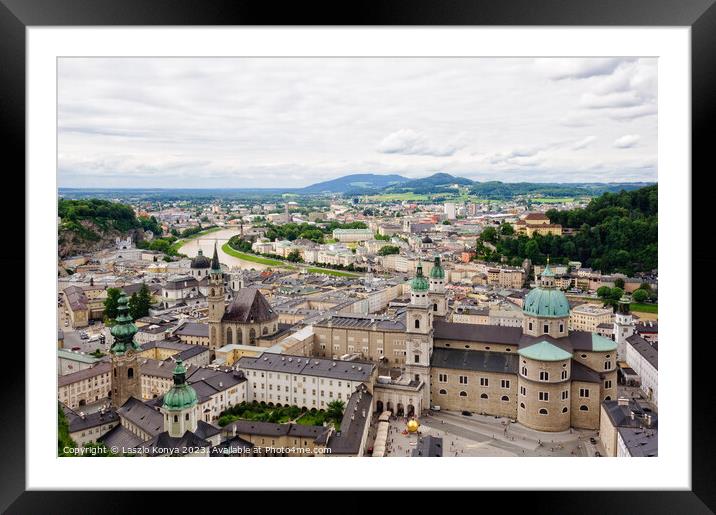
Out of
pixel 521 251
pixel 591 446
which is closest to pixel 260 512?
pixel 591 446

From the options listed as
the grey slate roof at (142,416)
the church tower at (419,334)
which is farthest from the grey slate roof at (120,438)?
the church tower at (419,334)

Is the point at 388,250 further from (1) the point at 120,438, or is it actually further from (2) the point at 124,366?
(1) the point at 120,438

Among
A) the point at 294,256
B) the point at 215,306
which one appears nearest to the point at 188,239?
the point at 215,306

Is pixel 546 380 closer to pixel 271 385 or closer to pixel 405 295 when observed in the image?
pixel 271 385

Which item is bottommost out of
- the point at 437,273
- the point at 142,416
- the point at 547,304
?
the point at 142,416

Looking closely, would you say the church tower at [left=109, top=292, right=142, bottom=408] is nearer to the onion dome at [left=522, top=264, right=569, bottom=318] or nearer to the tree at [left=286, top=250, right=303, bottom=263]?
the onion dome at [left=522, top=264, right=569, bottom=318]

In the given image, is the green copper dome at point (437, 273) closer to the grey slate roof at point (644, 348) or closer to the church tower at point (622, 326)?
the church tower at point (622, 326)
